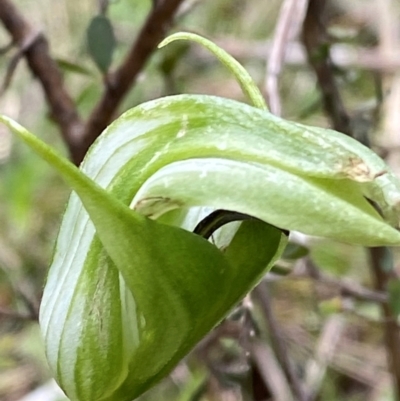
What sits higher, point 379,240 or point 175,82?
point 379,240

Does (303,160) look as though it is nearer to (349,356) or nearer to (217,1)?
(349,356)

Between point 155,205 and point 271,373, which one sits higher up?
point 155,205

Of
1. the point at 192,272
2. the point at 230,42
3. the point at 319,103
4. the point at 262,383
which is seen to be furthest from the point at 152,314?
the point at 230,42

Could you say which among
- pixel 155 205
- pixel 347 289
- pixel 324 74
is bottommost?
pixel 347 289

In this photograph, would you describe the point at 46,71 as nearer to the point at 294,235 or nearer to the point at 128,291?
the point at 294,235

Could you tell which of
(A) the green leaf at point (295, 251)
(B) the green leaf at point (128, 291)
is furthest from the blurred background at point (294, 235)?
(B) the green leaf at point (128, 291)

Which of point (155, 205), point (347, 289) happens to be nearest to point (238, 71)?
point (155, 205)

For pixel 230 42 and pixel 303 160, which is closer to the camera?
pixel 303 160
